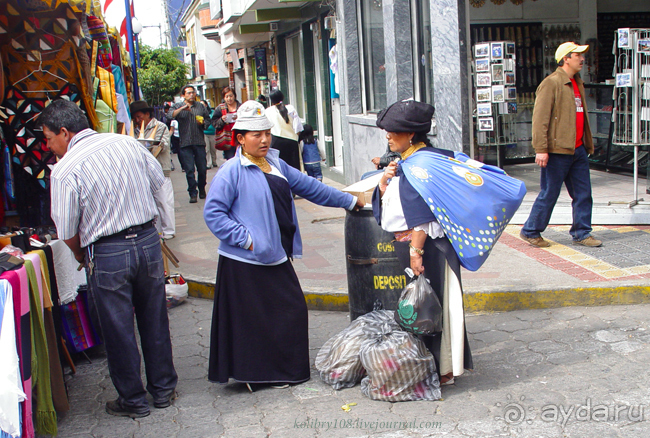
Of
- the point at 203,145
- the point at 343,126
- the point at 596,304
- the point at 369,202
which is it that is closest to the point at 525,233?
the point at 596,304

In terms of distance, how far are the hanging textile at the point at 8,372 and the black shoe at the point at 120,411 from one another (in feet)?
2.72

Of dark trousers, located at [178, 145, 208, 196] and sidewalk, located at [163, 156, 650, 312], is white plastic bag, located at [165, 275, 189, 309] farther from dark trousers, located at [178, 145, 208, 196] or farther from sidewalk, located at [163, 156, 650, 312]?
dark trousers, located at [178, 145, 208, 196]

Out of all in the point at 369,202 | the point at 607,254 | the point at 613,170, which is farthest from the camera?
the point at 613,170

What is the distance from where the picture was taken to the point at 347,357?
3.96 m

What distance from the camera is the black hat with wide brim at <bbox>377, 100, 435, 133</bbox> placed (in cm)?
358

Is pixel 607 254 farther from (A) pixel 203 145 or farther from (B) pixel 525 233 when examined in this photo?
(A) pixel 203 145

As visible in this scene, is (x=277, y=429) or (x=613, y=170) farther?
(x=613, y=170)

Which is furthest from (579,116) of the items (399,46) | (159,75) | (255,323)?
(159,75)

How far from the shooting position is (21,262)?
11.2 feet

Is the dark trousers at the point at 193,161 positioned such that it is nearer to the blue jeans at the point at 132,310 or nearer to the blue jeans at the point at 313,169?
the blue jeans at the point at 313,169

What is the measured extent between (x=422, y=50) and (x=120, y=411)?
21.8 feet

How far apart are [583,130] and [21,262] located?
16.8ft

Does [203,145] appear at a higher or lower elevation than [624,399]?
higher

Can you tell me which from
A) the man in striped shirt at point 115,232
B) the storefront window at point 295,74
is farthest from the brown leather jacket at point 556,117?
the storefront window at point 295,74
